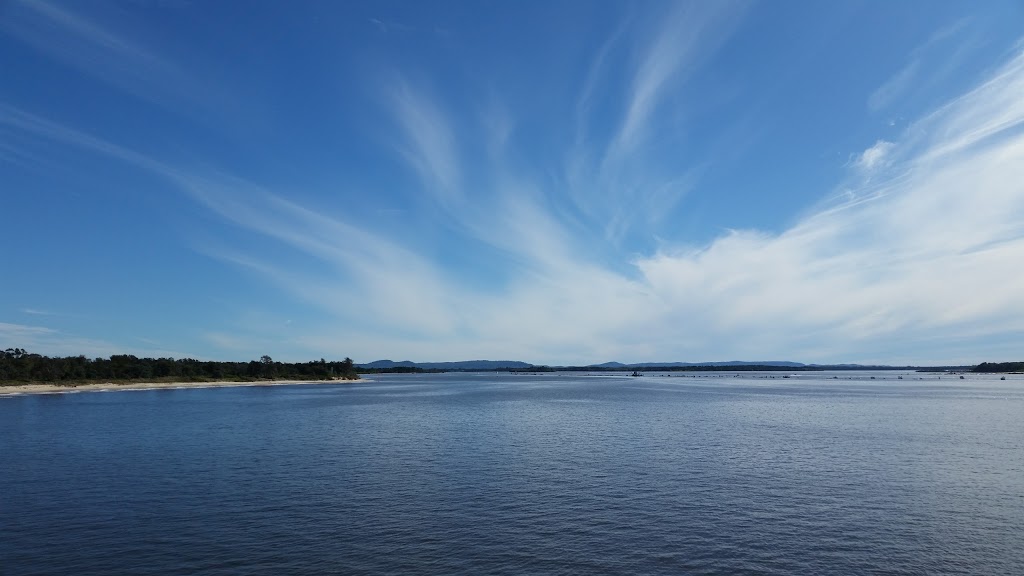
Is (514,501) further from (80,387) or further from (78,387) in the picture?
(80,387)

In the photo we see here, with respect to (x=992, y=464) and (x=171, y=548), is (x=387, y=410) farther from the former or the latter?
(x=992, y=464)

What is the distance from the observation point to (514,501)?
33219 mm

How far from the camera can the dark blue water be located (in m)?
23.9

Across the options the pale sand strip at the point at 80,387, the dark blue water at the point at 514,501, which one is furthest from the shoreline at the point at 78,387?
the dark blue water at the point at 514,501

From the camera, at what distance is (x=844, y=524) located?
28.7m

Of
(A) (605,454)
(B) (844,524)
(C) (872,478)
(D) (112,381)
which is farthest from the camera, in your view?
(D) (112,381)

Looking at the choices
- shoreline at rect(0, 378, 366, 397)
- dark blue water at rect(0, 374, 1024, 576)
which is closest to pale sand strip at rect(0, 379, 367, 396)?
shoreline at rect(0, 378, 366, 397)

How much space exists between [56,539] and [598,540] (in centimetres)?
2545

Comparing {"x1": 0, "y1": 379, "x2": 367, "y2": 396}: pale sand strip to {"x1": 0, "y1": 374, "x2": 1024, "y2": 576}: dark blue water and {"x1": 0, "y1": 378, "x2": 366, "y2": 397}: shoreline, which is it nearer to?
{"x1": 0, "y1": 378, "x2": 366, "y2": 397}: shoreline

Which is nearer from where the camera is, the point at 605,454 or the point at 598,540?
the point at 598,540

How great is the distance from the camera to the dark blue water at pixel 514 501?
23891mm

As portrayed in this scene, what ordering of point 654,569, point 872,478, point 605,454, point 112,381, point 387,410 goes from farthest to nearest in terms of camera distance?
point 112,381 → point 387,410 → point 605,454 → point 872,478 → point 654,569

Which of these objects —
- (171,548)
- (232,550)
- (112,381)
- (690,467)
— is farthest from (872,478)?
(112,381)

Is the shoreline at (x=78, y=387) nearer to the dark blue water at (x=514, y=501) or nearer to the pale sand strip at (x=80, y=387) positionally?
the pale sand strip at (x=80, y=387)
